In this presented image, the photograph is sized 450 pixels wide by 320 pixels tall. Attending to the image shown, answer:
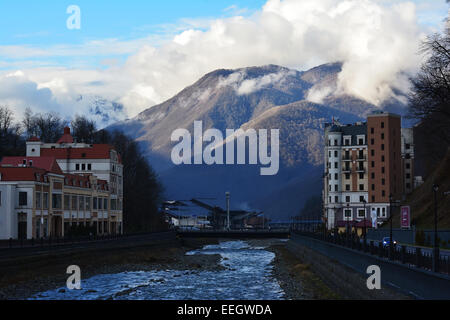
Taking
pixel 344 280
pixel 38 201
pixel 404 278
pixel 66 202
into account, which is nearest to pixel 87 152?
→ pixel 66 202

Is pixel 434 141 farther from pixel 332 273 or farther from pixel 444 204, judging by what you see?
pixel 332 273

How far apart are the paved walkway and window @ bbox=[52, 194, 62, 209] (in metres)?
64.1

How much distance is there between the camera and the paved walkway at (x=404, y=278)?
114ft

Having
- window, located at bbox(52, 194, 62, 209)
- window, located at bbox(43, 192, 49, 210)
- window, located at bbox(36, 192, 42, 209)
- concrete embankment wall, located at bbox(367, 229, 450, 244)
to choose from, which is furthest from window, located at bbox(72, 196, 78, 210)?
concrete embankment wall, located at bbox(367, 229, 450, 244)

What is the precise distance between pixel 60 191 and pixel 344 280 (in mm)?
72113

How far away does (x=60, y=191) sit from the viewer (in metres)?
118

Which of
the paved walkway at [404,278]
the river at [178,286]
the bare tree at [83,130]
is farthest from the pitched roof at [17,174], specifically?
the bare tree at [83,130]

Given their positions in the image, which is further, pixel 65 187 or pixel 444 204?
pixel 65 187

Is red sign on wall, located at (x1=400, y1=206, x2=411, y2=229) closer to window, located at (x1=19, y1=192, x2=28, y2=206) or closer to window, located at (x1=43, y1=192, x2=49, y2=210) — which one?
window, located at (x1=19, y1=192, x2=28, y2=206)

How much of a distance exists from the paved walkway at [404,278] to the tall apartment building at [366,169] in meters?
131

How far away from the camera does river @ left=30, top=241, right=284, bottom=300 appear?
58531 millimetres

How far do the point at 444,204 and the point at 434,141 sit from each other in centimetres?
6096
